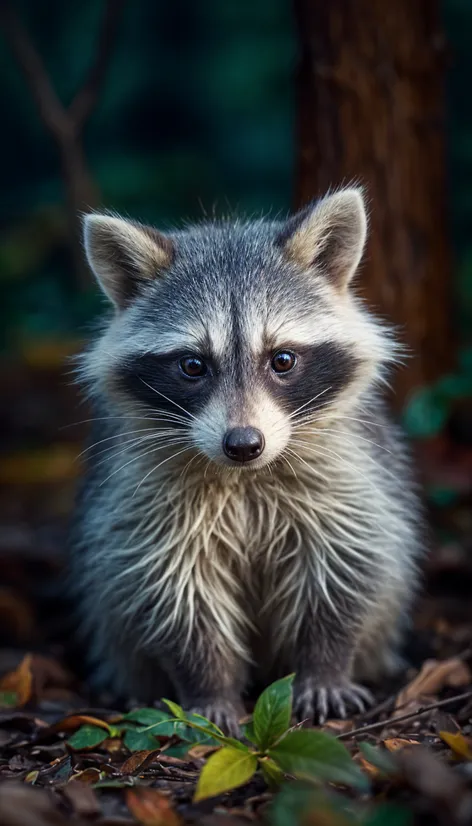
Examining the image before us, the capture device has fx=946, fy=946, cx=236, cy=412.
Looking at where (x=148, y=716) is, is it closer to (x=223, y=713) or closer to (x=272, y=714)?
(x=223, y=713)

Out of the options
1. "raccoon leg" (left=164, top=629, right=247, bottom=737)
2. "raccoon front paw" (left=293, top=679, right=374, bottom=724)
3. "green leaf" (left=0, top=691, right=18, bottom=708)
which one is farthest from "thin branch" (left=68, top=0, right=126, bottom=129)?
"raccoon front paw" (left=293, top=679, right=374, bottom=724)

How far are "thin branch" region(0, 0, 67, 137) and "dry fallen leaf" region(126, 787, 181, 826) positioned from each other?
625cm

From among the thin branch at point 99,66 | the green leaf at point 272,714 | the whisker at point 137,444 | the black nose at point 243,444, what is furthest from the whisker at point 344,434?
the thin branch at point 99,66

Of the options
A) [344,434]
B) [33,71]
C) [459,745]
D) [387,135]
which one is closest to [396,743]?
[459,745]

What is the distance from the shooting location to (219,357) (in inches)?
129

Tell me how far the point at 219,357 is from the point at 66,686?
1895 millimetres

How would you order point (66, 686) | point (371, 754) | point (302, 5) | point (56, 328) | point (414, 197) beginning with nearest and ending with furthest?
point (371, 754) → point (66, 686) → point (302, 5) → point (414, 197) → point (56, 328)

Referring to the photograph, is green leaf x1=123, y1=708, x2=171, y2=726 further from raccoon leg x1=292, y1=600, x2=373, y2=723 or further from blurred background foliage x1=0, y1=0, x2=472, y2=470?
blurred background foliage x1=0, y1=0, x2=472, y2=470

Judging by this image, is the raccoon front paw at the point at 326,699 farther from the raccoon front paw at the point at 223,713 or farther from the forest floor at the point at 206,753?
the raccoon front paw at the point at 223,713

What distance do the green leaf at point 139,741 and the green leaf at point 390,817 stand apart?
125 centimetres

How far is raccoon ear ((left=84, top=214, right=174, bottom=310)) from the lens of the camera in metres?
3.50

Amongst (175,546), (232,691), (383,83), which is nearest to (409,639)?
(232,691)

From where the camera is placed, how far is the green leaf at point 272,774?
2.55 meters

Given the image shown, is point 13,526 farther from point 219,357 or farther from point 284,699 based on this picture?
point 284,699
